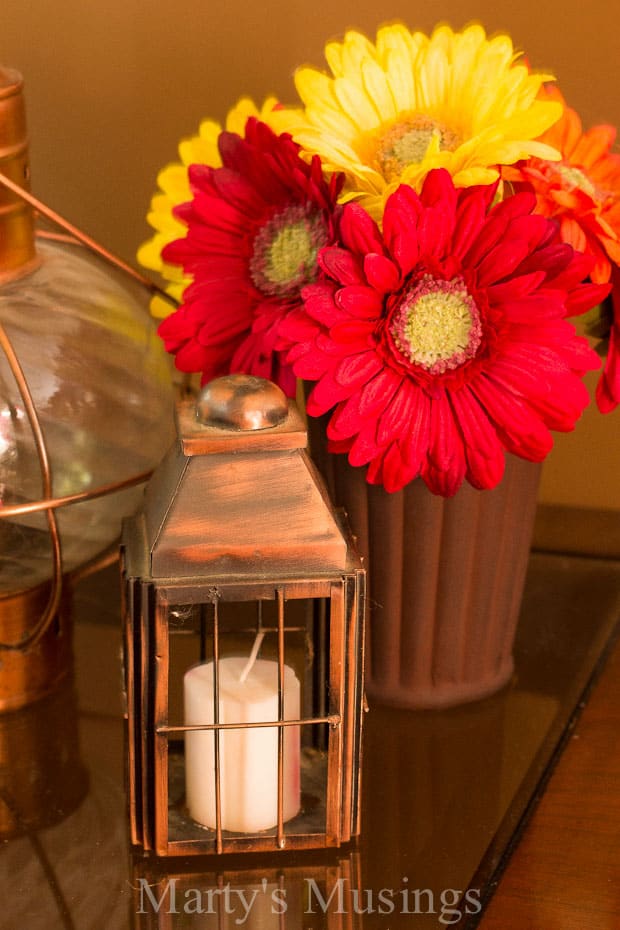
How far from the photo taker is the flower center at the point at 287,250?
540 mm

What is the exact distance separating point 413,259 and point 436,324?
3 cm

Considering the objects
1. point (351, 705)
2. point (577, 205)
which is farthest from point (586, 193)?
point (351, 705)

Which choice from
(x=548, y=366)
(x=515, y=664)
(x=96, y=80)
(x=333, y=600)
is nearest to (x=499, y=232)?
(x=548, y=366)

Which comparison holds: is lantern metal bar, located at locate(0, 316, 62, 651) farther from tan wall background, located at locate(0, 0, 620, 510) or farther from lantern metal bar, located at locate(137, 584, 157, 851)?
tan wall background, located at locate(0, 0, 620, 510)

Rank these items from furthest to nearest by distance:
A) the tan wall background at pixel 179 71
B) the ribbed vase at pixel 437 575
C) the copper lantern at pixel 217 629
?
the tan wall background at pixel 179 71 → the ribbed vase at pixel 437 575 → the copper lantern at pixel 217 629

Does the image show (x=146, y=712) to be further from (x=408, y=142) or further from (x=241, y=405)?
(x=408, y=142)

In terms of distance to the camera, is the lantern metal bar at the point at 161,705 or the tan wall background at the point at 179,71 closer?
the lantern metal bar at the point at 161,705

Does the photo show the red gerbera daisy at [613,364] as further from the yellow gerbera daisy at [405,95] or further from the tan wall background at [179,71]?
the tan wall background at [179,71]

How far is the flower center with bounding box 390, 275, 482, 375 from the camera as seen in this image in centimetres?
50

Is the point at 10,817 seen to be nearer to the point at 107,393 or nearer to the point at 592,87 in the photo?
the point at 107,393

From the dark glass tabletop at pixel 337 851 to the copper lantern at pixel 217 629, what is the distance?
0.02 m

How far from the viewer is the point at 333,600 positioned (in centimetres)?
47

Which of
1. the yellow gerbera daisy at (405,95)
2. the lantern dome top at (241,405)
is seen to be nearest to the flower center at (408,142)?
the yellow gerbera daisy at (405,95)

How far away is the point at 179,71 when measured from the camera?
2.52 ft
